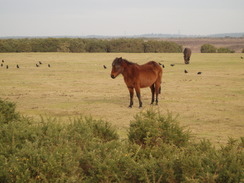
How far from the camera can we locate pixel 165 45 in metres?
70.9

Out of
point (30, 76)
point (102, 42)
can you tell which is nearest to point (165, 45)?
point (102, 42)

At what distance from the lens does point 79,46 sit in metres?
65.9

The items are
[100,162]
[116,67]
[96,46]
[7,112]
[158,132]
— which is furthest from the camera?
[96,46]

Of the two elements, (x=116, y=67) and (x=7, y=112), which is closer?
(x=7, y=112)

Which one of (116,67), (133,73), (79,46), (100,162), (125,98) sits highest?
(116,67)

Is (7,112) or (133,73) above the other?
(133,73)

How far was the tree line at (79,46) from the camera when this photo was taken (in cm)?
6262

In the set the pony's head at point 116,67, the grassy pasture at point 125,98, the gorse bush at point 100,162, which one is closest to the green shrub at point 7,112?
the gorse bush at point 100,162

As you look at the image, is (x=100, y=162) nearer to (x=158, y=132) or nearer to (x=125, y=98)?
(x=158, y=132)

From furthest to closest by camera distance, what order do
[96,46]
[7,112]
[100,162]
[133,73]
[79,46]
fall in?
1. [96,46]
2. [79,46]
3. [133,73]
4. [7,112]
5. [100,162]

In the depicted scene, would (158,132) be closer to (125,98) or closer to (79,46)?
(125,98)

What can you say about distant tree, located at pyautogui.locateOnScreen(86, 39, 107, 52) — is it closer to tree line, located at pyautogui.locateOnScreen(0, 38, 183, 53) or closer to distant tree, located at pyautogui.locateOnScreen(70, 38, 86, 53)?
tree line, located at pyautogui.locateOnScreen(0, 38, 183, 53)

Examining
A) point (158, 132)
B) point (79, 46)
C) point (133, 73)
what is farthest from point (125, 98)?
point (79, 46)

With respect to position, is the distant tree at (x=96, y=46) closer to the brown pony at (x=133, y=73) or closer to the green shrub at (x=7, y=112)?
the brown pony at (x=133, y=73)
